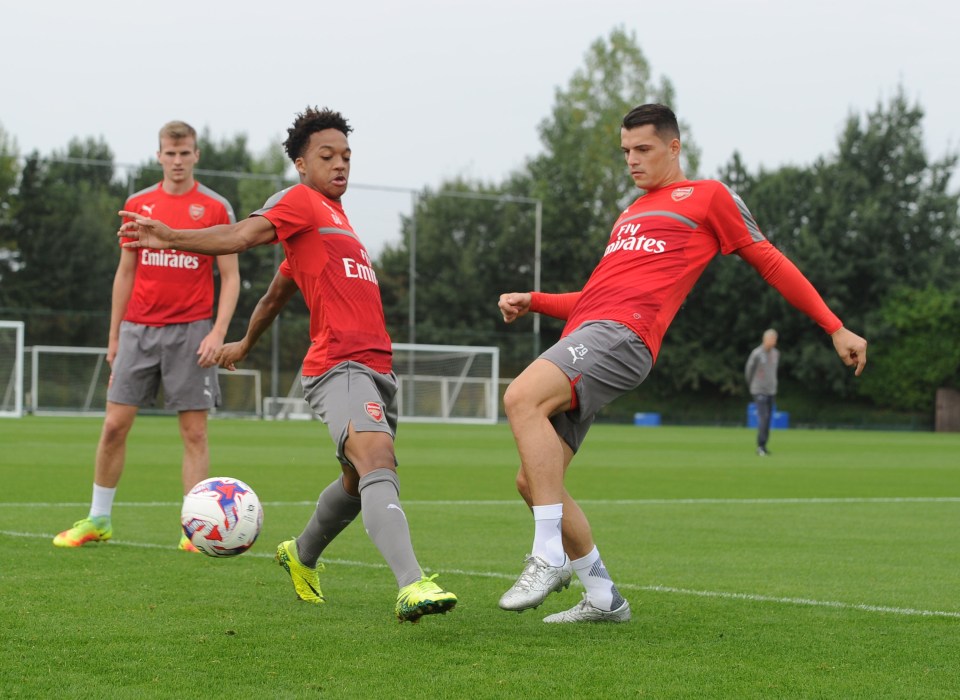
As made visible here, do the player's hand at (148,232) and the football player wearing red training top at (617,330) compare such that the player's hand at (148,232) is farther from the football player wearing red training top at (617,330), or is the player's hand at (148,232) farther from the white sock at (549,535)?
the white sock at (549,535)

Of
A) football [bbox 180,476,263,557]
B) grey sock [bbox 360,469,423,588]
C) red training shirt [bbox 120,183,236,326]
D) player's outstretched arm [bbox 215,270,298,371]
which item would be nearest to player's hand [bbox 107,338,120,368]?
red training shirt [bbox 120,183,236,326]

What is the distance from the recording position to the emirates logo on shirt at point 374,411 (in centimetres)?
494

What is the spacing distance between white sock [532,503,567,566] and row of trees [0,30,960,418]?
115 feet

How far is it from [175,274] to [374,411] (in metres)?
2.84

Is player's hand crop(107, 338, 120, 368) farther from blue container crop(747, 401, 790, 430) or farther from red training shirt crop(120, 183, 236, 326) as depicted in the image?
blue container crop(747, 401, 790, 430)

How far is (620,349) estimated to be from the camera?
4.94 m

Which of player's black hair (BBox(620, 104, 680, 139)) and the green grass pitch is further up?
player's black hair (BBox(620, 104, 680, 139))

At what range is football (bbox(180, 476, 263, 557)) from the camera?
17.9 feet

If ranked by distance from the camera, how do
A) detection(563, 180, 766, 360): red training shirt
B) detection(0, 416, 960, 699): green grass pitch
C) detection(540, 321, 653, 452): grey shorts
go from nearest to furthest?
detection(0, 416, 960, 699): green grass pitch, detection(540, 321, 653, 452): grey shorts, detection(563, 180, 766, 360): red training shirt

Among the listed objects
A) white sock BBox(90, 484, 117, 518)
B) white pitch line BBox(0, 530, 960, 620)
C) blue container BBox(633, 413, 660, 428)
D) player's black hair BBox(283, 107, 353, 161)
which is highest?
player's black hair BBox(283, 107, 353, 161)

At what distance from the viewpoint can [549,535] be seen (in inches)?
187

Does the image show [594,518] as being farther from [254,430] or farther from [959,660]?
[254,430]

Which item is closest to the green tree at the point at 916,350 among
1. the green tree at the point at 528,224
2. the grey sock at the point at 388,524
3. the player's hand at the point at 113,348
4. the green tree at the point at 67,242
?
the green tree at the point at 528,224

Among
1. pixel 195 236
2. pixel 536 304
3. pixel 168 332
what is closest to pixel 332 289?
pixel 195 236
